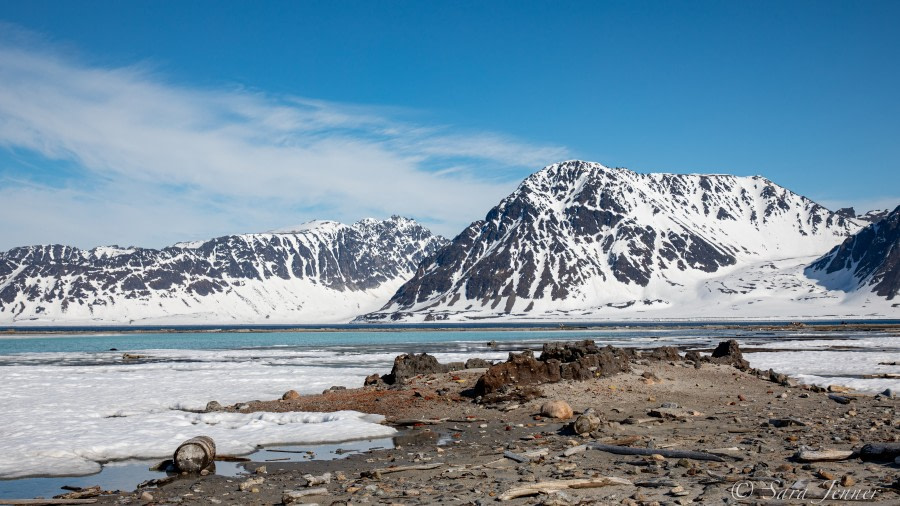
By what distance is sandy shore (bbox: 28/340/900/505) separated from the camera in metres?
12.8

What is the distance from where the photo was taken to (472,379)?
110 ft

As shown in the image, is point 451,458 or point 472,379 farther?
point 472,379

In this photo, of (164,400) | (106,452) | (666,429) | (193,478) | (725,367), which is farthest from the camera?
A: (725,367)

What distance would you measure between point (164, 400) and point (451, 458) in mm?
18687

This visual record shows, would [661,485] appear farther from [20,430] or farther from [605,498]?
[20,430]

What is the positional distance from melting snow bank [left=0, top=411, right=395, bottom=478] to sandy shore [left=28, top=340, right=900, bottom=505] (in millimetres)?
2119

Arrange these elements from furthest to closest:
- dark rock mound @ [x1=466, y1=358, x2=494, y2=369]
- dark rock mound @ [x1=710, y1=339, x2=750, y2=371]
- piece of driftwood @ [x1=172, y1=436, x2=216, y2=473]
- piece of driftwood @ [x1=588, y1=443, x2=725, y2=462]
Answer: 1. dark rock mound @ [x1=466, y1=358, x2=494, y2=369]
2. dark rock mound @ [x1=710, y1=339, x2=750, y2=371]
3. piece of driftwood @ [x1=172, y1=436, x2=216, y2=473]
4. piece of driftwood @ [x1=588, y1=443, x2=725, y2=462]

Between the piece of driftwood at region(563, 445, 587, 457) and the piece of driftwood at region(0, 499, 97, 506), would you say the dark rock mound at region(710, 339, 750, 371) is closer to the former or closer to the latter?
the piece of driftwood at region(563, 445, 587, 457)

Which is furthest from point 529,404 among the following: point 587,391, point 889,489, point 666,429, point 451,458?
point 889,489

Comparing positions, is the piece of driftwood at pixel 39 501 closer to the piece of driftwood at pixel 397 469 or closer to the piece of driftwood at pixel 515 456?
the piece of driftwood at pixel 397 469

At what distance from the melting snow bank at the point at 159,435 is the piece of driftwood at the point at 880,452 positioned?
12.8 meters

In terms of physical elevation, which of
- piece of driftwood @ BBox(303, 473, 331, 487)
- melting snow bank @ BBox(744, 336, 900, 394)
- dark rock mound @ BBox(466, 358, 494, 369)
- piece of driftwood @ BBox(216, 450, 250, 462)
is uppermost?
dark rock mound @ BBox(466, 358, 494, 369)

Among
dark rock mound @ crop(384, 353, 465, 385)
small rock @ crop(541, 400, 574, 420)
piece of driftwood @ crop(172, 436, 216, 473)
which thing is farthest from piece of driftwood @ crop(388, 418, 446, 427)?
dark rock mound @ crop(384, 353, 465, 385)

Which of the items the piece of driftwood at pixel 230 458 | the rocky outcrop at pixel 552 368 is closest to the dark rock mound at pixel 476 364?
the rocky outcrop at pixel 552 368
